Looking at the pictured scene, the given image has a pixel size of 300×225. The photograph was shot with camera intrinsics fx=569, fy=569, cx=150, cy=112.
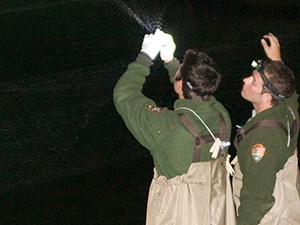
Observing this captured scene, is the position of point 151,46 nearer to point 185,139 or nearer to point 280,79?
point 185,139

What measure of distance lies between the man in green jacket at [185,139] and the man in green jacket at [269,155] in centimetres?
11

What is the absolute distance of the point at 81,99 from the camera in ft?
13.6

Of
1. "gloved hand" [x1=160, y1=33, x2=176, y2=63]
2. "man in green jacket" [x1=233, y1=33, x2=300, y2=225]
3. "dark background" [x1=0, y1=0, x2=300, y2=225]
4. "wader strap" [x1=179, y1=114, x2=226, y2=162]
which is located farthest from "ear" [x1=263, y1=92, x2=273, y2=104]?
"dark background" [x1=0, y1=0, x2=300, y2=225]

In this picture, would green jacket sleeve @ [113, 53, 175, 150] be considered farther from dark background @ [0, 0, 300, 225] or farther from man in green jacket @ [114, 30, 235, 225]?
dark background @ [0, 0, 300, 225]

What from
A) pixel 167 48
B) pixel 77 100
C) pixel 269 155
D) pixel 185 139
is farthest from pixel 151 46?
pixel 77 100

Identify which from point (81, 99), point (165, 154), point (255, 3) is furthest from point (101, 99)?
point (165, 154)

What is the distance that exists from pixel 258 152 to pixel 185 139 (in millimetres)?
295

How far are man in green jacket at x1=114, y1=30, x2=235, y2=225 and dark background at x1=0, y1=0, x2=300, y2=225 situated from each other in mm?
1710

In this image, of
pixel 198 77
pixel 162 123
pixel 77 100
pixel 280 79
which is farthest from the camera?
pixel 77 100

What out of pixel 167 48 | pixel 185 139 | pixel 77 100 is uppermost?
pixel 167 48

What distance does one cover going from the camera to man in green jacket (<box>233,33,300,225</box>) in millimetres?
2197

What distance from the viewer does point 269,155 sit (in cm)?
223

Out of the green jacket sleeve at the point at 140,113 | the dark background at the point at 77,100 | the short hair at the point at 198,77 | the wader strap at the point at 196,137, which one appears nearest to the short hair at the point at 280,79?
the short hair at the point at 198,77

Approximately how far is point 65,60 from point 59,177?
2.86ft
